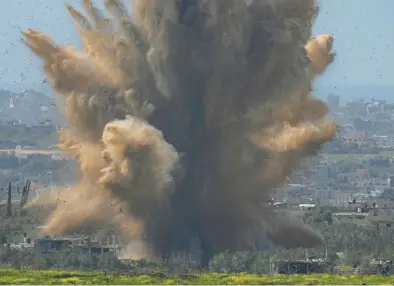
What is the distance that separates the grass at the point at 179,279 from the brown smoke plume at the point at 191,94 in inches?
505

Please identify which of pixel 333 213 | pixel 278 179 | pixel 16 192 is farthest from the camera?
pixel 16 192

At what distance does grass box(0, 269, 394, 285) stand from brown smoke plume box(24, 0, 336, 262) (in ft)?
42.1

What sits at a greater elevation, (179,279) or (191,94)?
(191,94)

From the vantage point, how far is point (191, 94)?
8512cm

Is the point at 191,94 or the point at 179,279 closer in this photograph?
the point at 179,279

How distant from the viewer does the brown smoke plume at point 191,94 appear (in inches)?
3278

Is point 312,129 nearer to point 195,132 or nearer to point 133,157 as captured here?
point 195,132

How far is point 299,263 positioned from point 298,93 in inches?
547

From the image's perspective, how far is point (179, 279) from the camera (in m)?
66.9

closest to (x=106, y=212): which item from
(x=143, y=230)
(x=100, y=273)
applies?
(x=143, y=230)

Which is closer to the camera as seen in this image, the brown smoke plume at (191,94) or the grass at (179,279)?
the grass at (179,279)

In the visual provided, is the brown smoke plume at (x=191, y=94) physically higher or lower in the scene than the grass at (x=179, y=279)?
higher

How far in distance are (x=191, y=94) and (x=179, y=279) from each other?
65.7 ft

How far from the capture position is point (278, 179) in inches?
3472
